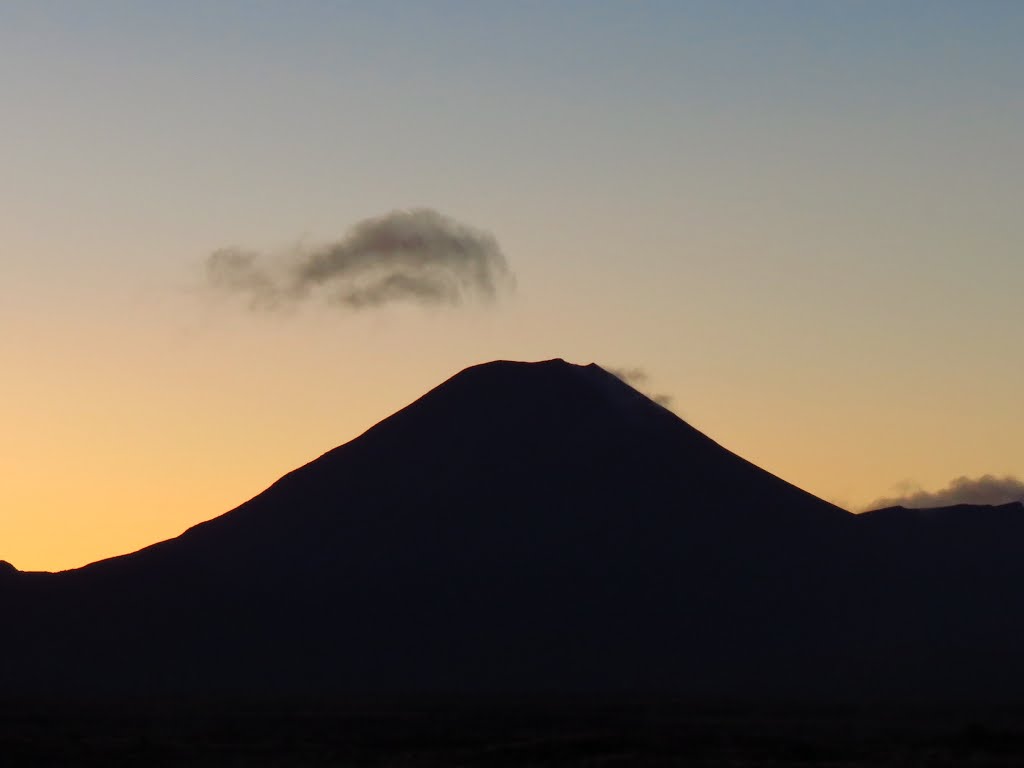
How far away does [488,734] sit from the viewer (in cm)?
9044

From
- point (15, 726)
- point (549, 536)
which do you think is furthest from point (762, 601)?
point (15, 726)

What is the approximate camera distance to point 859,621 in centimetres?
16988

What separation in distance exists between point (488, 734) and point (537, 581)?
8353 centimetres

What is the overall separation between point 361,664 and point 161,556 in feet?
101

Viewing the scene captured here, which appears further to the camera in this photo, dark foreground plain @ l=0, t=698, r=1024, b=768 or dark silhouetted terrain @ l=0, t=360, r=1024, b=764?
dark silhouetted terrain @ l=0, t=360, r=1024, b=764

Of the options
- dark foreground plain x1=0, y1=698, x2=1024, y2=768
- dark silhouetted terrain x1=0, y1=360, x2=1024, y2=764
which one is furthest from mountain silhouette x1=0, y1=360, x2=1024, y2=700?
dark foreground plain x1=0, y1=698, x2=1024, y2=768

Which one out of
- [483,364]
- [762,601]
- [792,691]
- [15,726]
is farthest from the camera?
[483,364]

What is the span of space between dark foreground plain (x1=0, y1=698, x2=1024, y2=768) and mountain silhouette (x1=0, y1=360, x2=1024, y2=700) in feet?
94.0

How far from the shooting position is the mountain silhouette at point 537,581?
15738 cm

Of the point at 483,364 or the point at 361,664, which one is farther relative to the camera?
the point at 483,364

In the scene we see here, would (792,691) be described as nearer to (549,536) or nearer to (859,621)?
(859,621)

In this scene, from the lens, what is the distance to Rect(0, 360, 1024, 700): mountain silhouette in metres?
157

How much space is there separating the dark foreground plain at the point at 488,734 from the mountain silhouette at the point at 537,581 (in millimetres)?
28649

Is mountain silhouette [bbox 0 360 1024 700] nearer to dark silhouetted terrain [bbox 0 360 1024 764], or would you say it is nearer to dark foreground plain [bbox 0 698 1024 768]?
dark silhouetted terrain [bbox 0 360 1024 764]
